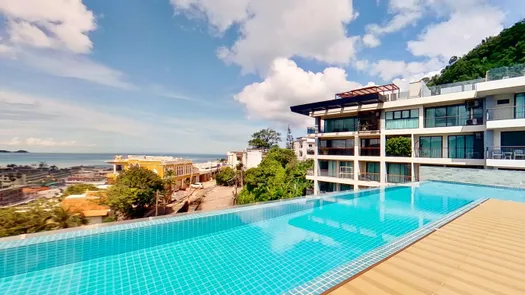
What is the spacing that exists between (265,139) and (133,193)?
4567 cm

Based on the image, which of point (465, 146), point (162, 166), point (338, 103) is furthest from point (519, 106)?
point (162, 166)

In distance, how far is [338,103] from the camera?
20.1 meters

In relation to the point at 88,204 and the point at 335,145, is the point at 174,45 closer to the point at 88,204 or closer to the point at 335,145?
the point at 88,204

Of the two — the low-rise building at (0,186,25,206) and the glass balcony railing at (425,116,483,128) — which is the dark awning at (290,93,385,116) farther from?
the low-rise building at (0,186,25,206)

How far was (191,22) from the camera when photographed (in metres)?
16.4

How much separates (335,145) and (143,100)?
76.6 ft

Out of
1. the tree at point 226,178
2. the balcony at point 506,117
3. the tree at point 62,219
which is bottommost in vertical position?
the tree at point 226,178

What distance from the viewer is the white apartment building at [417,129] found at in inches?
530

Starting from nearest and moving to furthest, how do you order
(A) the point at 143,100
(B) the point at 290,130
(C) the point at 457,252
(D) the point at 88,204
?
(C) the point at 457,252 < (D) the point at 88,204 < (A) the point at 143,100 < (B) the point at 290,130

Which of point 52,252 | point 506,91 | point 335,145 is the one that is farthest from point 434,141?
point 52,252

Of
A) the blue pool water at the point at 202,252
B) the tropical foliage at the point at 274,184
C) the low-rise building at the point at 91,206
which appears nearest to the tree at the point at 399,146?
the tropical foliage at the point at 274,184

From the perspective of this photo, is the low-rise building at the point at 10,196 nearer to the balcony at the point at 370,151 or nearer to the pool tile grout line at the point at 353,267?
the pool tile grout line at the point at 353,267

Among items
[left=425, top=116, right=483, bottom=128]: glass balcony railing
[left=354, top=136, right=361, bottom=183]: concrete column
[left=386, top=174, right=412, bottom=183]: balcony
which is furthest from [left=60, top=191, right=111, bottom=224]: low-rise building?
[left=425, top=116, right=483, bottom=128]: glass balcony railing

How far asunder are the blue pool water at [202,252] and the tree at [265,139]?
52847 mm
